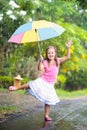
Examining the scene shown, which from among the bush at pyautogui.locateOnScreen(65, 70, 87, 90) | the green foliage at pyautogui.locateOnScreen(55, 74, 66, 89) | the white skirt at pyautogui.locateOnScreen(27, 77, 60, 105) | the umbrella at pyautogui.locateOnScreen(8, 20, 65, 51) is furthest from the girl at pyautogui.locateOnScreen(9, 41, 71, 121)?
the bush at pyautogui.locateOnScreen(65, 70, 87, 90)

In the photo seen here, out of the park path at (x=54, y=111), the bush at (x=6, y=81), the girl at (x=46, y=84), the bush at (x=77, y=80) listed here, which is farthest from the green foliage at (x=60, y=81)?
the girl at (x=46, y=84)

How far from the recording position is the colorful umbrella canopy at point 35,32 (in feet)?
29.2

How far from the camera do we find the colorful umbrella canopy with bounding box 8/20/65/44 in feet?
29.2

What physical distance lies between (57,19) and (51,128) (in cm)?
1154

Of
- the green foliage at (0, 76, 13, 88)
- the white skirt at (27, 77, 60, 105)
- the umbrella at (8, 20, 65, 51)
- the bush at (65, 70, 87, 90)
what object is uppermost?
the umbrella at (8, 20, 65, 51)

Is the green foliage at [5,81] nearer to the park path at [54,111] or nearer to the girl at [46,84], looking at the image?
the park path at [54,111]

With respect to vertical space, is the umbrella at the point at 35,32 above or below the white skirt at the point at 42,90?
above

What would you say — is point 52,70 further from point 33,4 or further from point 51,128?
point 33,4

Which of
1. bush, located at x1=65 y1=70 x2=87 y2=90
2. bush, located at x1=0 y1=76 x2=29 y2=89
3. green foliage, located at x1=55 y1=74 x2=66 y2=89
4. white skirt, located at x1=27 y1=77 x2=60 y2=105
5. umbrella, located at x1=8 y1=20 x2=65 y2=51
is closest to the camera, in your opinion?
white skirt, located at x1=27 y1=77 x2=60 y2=105

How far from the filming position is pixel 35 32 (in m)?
9.06

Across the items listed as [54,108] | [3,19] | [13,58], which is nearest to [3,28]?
[3,19]

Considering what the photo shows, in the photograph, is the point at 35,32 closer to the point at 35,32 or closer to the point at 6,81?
the point at 35,32

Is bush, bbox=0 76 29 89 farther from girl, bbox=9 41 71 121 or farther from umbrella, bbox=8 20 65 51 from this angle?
girl, bbox=9 41 71 121

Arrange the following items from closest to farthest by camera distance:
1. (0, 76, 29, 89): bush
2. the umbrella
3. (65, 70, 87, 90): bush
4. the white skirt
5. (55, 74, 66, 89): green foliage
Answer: the white skirt < the umbrella < (0, 76, 29, 89): bush < (55, 74, 66, 89): green foliage < (65, 70, 87, 90): bush
